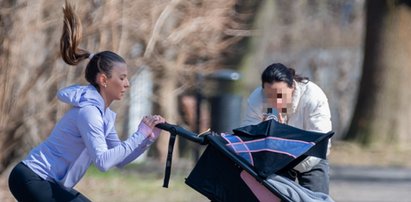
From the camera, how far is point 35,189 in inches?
222

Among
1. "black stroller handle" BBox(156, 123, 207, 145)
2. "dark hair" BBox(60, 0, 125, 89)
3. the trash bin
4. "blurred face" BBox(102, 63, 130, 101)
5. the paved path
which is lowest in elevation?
the paved path

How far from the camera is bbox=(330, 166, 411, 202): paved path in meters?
12.7

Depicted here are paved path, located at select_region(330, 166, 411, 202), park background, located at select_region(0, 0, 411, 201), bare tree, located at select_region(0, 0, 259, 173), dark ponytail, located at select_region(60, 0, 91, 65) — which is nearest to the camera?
dark ponytail, located at select_region(60, 0, 91, 65)

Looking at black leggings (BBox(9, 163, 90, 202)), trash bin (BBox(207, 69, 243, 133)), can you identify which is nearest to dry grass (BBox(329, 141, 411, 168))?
trash bin (BBox(207, 69, 243, 133))

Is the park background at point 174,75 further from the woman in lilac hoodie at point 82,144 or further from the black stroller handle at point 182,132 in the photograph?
the black stroller handle at point 182,132

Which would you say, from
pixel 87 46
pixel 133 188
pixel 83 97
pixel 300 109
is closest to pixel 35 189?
pixel 83 97

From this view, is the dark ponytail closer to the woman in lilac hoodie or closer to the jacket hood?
the woman in lilac hoodie

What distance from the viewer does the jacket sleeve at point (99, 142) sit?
5.51 meters

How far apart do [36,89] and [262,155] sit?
5529mm

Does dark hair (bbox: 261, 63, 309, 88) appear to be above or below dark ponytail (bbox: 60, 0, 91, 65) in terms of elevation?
below

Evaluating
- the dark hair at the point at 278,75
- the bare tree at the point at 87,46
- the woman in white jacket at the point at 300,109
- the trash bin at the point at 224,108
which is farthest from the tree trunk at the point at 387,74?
the dark hair at the point at 278,75

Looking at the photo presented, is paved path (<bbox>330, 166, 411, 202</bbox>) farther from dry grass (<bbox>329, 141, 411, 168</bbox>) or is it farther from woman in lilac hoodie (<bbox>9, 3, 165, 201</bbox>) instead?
woman in lilac hoodie (<bbox>9, 3, 165, 201</bbox>)

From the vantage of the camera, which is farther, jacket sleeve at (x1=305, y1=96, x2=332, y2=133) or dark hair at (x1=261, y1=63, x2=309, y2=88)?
jacket sleeve at (x1=305, y1=96, x2=332, y2=133)

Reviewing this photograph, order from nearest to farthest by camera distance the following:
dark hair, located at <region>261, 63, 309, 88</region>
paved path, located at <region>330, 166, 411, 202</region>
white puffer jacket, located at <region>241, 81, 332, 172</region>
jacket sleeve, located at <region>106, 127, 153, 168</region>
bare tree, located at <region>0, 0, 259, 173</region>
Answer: jacket sleeve, located at <region>106, 127, 153, 168</region> → dark hair, located at <region>261, 63, 309, 88</region> → white puffer jacket, located at <region>241, 81, 332, 172</region> → bare tree, located at <region>0, 0, 259, 173</region> → paved path, located at <region>330, 166, 411, 202</region>
